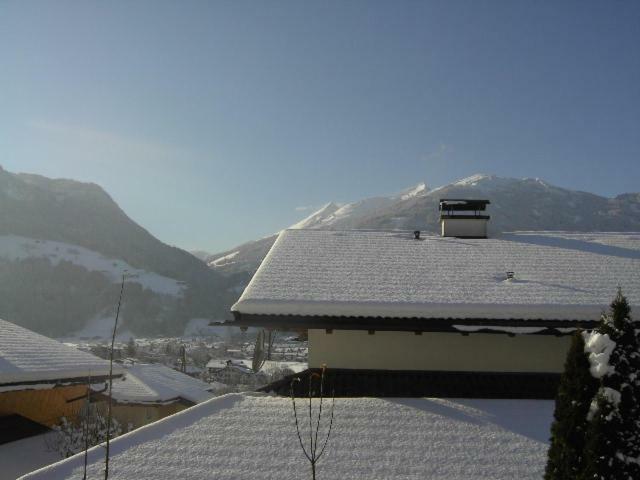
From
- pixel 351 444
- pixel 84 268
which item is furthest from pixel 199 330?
pixel 351 444

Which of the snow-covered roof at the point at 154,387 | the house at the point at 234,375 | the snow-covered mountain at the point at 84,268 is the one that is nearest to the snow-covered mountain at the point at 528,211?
the snow-covered mountain at the point at 84,268

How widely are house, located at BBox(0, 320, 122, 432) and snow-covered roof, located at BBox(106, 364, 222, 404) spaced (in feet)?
19.6

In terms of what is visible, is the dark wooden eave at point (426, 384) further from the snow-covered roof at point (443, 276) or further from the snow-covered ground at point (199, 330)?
the snow-covered ground at point (199, 330)

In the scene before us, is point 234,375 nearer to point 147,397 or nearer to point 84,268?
point 147,397

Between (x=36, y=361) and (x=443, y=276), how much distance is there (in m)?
7.74

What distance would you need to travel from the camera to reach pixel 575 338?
11.5ft

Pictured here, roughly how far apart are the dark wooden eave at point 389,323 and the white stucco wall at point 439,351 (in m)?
0.56

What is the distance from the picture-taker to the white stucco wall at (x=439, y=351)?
6930 millimetres

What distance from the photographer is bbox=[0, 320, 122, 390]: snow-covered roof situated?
7.67 metres

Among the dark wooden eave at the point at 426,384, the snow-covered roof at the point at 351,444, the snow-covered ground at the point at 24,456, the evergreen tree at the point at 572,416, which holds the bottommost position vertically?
the snow-covered ground at the point at 24,456

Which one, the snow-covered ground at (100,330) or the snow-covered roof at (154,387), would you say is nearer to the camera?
the snow-covered roof at (154,387)

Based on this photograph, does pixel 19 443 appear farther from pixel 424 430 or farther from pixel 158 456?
pixel 424 430

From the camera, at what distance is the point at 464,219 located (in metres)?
10.7

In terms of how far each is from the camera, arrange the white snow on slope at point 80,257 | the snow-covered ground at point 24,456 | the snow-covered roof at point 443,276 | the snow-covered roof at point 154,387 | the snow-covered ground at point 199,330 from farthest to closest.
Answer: the white snow on slope at point 80,257 → the snow-covered ground at point 199,330 → the snow-covered roof at point 154,387 → the snow-covered ground at point 24,456 → the snow-covered roof at point 443,276
